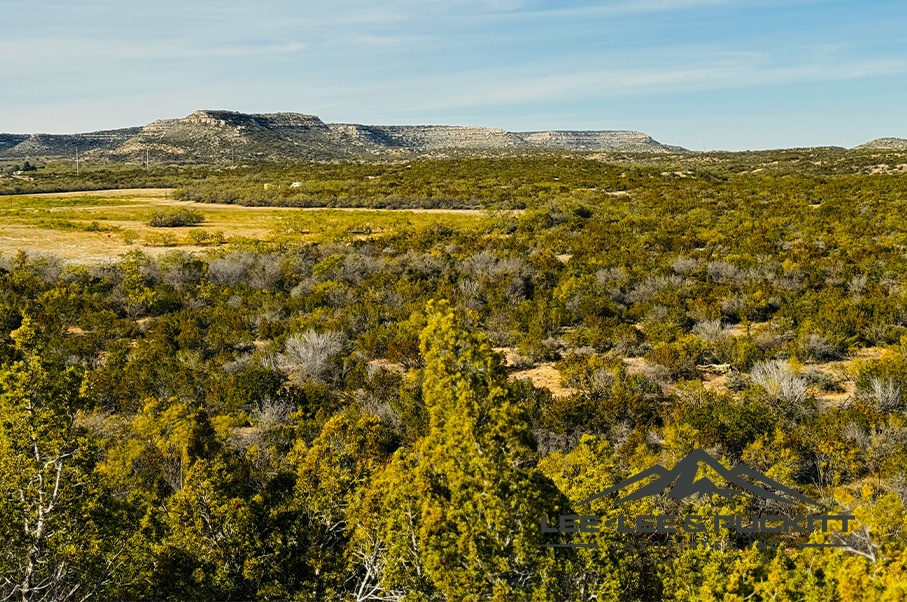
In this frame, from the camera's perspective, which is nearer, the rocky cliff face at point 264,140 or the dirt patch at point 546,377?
the dirt patch at point 546,377

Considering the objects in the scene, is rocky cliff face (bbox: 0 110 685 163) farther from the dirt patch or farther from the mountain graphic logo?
the mountain graphic logo

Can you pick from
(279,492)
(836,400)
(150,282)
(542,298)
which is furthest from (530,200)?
(279,492)

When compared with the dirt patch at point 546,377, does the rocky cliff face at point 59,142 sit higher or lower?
higher

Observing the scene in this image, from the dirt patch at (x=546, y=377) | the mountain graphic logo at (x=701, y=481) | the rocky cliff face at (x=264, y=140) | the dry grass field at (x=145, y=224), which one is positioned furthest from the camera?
the rocky cliff face at (x=264, y=140)

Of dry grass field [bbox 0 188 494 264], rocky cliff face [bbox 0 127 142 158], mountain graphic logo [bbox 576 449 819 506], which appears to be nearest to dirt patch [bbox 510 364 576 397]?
mountain graphic logo [bbox 576 449 819 506]

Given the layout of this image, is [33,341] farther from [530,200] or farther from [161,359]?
[530,200]

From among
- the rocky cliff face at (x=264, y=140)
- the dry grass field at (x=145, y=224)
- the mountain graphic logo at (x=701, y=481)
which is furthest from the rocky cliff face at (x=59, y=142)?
the mountain graphic logo at (x=701, y=481)

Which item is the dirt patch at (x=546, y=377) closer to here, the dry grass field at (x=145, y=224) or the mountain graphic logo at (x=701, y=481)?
the mountain graphic logo at (x=701, y=481)

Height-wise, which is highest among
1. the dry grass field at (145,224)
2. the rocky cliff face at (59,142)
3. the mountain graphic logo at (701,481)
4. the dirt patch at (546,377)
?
the rocky cliff face at (59,142)

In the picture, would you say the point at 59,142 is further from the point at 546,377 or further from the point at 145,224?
the point at 546,377
